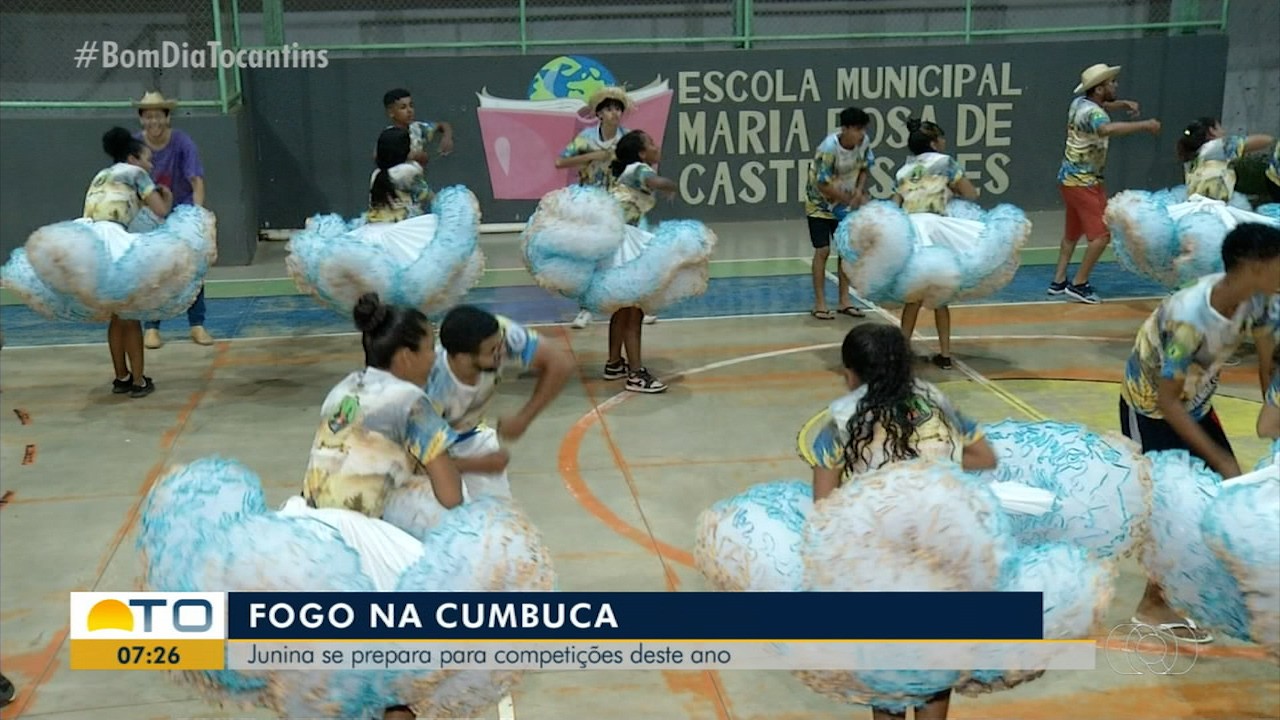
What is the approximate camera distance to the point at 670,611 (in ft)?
16.0

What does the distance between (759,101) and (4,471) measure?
33.0ft

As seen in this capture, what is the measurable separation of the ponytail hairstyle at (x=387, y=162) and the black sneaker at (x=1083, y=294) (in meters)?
6.38

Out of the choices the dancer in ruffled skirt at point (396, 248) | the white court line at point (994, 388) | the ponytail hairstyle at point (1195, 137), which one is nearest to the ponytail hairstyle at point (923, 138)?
the white court line at point (994, 388)

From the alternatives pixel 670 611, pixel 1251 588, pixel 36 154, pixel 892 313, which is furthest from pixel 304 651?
pixel 36 154

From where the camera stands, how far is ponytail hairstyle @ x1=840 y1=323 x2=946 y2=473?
4.23 m

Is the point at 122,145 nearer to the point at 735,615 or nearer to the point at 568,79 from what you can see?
the point at 735,615

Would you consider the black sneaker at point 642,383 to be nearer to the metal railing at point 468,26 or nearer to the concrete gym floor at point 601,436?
the concrete gym floor at point 601,436

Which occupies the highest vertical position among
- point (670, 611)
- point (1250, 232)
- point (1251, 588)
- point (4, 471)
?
point (1250, 232)

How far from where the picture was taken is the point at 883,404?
427 cm

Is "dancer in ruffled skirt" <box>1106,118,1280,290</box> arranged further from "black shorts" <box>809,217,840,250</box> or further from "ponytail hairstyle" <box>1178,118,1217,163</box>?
"black shorts" <box>809,217,840,250</box>

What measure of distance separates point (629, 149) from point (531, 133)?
6.54 m

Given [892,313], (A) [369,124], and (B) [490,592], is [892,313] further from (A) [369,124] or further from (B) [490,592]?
(B) [490,592]

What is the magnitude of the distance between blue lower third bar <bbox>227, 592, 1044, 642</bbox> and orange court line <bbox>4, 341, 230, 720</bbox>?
189cm

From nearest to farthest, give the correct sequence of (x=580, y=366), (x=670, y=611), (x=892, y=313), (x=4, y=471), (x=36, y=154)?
1. (x=670, y=611)
2. (x=4, y=471)
3. (x=580, y=366)
4. (x=892, y=313)
5. (x=36, y=154)
